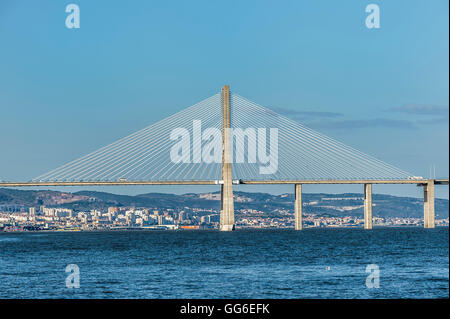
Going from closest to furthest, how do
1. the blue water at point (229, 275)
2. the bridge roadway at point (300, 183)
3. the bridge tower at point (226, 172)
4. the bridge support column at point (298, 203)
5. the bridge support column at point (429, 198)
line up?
the blue water at point (229, 275) → the bridge tower at point (226, 172) → the bridge roadway at point (300, 183) → the bridge support column at point (298, 203) → the bridge support column at point (429, 198)

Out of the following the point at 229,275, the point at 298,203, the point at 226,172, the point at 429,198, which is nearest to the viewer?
the point at 229,275

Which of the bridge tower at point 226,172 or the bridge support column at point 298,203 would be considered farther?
the bridge support column at point 298,203

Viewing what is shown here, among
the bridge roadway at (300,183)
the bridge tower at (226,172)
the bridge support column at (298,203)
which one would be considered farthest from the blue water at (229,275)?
the bridge support column at (298,203)

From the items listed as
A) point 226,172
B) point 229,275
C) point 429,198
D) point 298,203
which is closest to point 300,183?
point 298,203

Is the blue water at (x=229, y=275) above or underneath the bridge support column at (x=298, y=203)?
underneath

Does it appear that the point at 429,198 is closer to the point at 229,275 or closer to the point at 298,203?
the point at 298,203

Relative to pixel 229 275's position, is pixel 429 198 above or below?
above

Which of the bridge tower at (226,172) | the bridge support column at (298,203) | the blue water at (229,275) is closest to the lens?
the blue water at (229,275)

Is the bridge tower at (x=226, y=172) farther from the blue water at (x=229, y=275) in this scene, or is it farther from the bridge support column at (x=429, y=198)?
the blue water at (x=229, y=275)
